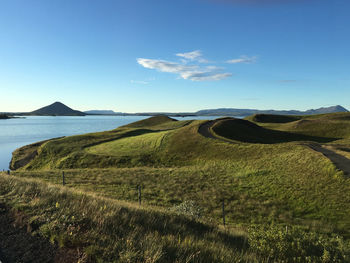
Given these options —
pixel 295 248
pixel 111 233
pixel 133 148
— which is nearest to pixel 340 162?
pixel 295 248

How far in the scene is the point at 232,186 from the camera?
29.5 m

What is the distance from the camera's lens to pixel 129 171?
1534 inches

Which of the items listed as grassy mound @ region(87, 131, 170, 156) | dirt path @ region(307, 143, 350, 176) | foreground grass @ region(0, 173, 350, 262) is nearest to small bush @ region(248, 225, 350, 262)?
foreground grass @ region(0, 173, 350, 262)

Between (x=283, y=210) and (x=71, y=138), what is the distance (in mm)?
71085

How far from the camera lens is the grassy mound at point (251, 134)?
62378 millimetres

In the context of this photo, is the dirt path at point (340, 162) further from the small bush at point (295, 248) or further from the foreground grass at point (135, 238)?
the foreground grass at point (135, 238)

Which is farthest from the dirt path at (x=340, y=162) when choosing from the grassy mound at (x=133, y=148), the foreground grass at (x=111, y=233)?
the grassy mound at (x=133, y=148)

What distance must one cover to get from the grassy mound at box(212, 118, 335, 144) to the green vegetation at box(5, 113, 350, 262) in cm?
103

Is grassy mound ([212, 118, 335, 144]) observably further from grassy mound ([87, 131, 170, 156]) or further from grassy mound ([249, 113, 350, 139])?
grassy mound ([87, 131, 170, 156])

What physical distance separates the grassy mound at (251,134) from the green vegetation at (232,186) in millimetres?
1025

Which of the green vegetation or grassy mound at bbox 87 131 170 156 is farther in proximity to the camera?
grassy mound at bbox 87 131 170 156

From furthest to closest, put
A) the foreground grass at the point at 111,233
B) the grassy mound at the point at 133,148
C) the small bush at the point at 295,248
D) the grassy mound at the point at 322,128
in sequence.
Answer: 1. the grassy mound at the point at 322,128
2. the grassy mound at the point at 133,148
3. the small bush at the point at 295,248
4. the foreground grass at the point at 111,233

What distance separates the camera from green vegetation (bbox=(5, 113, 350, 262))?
831cm

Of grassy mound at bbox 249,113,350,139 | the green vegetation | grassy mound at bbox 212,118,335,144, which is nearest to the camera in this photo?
the green vegetation
